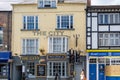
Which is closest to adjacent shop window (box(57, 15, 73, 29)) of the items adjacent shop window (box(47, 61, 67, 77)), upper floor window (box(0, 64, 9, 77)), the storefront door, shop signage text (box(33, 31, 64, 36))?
shop signage text (box(33, 31, 64, 36))

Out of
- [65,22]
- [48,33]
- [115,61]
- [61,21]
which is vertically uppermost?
[61,21]

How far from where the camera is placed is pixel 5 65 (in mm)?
45312

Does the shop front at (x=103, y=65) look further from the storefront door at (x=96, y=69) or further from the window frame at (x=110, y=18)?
the window frame at (x=110, y=18)

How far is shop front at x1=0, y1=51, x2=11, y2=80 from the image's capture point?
146 feet

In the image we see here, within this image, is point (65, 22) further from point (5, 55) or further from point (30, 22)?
point (5, 55)

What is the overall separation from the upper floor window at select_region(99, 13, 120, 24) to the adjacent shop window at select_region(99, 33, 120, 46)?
1.38m

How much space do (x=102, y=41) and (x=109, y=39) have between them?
2.72 ft

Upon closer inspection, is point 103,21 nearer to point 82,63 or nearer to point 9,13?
point 82,63

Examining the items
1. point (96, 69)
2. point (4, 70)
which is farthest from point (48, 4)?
point (96, 69)

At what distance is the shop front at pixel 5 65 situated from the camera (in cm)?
4444

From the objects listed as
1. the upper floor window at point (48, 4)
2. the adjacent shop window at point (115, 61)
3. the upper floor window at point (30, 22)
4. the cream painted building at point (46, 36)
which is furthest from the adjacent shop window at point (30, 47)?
the adjacent shop window at point (115, 61)

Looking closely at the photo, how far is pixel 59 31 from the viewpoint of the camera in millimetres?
45188

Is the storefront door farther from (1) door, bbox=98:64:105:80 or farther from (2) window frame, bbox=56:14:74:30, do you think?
(2) window frame, bbox=56:14:74:30

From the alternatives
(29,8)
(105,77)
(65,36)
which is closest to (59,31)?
(65,36)
